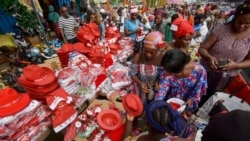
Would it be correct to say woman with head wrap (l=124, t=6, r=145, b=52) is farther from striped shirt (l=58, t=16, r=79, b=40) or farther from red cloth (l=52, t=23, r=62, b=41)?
red cloth (l=52, t=23, r=62, b=41)

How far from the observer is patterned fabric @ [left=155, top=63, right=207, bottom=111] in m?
1.27

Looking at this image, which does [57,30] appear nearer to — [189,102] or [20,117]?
[20,117]

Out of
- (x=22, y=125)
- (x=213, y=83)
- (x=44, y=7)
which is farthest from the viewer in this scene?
(x=44, y=7)

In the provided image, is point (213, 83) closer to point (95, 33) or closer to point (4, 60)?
point (95, 33)

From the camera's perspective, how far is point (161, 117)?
879mm

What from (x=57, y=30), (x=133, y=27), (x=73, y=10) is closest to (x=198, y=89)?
(x=133, y=27)

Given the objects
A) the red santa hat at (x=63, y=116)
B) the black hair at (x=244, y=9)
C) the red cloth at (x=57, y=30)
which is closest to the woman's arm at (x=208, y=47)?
the black hair at (x=244, y=9)

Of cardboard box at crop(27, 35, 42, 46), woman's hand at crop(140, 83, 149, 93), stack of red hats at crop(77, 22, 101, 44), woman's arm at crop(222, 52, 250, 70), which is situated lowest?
cardboard box at crop(27, 35, 42, 46)

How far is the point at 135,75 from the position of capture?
1499 mm

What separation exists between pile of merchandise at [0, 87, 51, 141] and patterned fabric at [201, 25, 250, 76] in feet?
5.29

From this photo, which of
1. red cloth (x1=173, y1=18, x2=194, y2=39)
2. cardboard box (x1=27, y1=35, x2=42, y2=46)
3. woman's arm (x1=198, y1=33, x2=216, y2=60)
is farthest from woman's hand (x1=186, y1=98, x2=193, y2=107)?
cardboard box (x1=27, y1=35, x2=42, y2=46)

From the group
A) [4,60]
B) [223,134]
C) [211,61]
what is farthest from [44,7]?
[223,134]

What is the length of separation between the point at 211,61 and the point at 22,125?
1.60 metres

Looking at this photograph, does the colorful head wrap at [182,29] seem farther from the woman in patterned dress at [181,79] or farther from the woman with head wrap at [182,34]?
the woman in patterned dress at [181,79]
